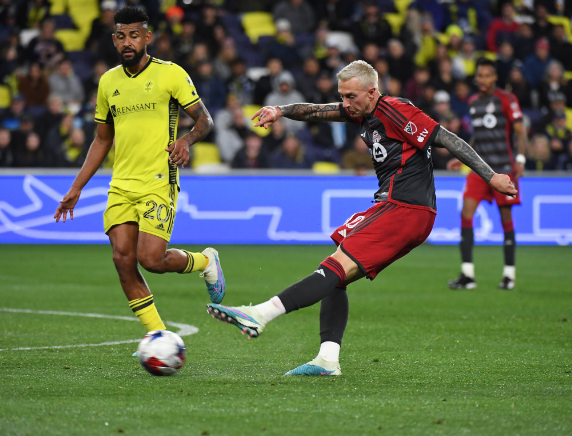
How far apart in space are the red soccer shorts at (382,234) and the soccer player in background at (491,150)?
4.99 m

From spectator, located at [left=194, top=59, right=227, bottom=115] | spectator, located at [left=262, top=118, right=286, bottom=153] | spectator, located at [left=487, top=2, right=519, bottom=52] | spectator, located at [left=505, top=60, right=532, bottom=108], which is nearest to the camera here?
spectator, located at [left=262, top=118, right=286, bottom=153]

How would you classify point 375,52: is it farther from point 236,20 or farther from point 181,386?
point 181,386

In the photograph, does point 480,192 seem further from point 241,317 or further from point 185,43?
point 185,43

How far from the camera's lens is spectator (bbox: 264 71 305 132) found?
16797 millimetres

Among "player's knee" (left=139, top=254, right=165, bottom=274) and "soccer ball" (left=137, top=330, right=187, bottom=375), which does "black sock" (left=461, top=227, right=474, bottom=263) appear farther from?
"soccer ball" (left=137, top=330, right=187, bottom=375)

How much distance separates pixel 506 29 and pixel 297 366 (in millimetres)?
16438

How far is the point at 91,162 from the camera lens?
584 cm

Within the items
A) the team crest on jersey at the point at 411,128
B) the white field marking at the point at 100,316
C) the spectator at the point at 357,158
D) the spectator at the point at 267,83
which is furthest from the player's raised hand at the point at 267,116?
the spectator at the point at 267,83

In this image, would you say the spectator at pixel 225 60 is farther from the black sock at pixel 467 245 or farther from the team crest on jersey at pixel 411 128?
the team crest on jersey at pixel 411 128

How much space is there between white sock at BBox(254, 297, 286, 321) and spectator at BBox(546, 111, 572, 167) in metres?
13.0

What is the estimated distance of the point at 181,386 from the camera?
15.2 ft

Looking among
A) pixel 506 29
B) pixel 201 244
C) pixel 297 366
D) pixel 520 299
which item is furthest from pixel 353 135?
pixel 297 366

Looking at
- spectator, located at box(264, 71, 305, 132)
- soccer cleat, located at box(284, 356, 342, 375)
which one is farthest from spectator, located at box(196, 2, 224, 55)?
soccer cleat, located at box(284, 356, 342, 375)

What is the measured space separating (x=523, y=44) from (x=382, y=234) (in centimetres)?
1610
